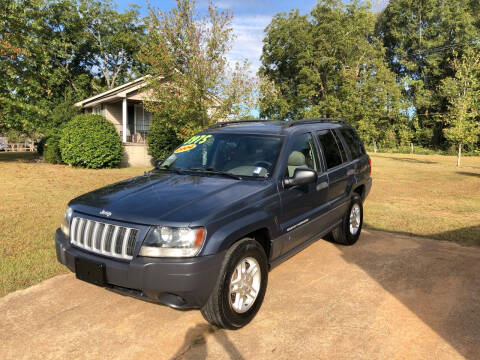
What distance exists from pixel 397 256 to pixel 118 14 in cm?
3839

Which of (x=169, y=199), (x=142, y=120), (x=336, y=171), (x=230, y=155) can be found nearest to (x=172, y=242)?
(x=169, y=199)

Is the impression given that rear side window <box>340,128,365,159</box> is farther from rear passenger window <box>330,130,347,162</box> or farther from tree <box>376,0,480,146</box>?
tree <box>376,0,480,146</box>

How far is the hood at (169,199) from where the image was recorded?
283cm

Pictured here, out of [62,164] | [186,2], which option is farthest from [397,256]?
[62,164]

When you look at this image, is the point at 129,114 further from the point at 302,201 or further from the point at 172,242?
the point at 172,242

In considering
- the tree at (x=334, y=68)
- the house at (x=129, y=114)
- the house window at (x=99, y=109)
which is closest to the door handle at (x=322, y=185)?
the house at (x=129, y=114)

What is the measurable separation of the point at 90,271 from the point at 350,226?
379 centimetres

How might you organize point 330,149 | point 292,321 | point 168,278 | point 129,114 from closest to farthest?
1. point 168,278
2. point 292,321
3. point 330,149
4. point 129,114

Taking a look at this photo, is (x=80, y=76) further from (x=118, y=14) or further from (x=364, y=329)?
(x=364, y=329)

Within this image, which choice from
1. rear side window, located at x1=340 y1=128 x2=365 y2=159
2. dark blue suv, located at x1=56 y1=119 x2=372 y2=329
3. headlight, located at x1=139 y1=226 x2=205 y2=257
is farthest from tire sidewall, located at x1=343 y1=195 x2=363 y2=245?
headlight, located at x1=139 y1=226 x2=205 y2=257

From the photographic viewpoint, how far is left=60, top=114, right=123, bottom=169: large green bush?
16.5m

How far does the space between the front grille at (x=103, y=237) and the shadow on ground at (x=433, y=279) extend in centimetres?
273

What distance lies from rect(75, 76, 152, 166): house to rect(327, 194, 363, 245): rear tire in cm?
1607

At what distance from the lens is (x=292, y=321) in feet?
10.6
